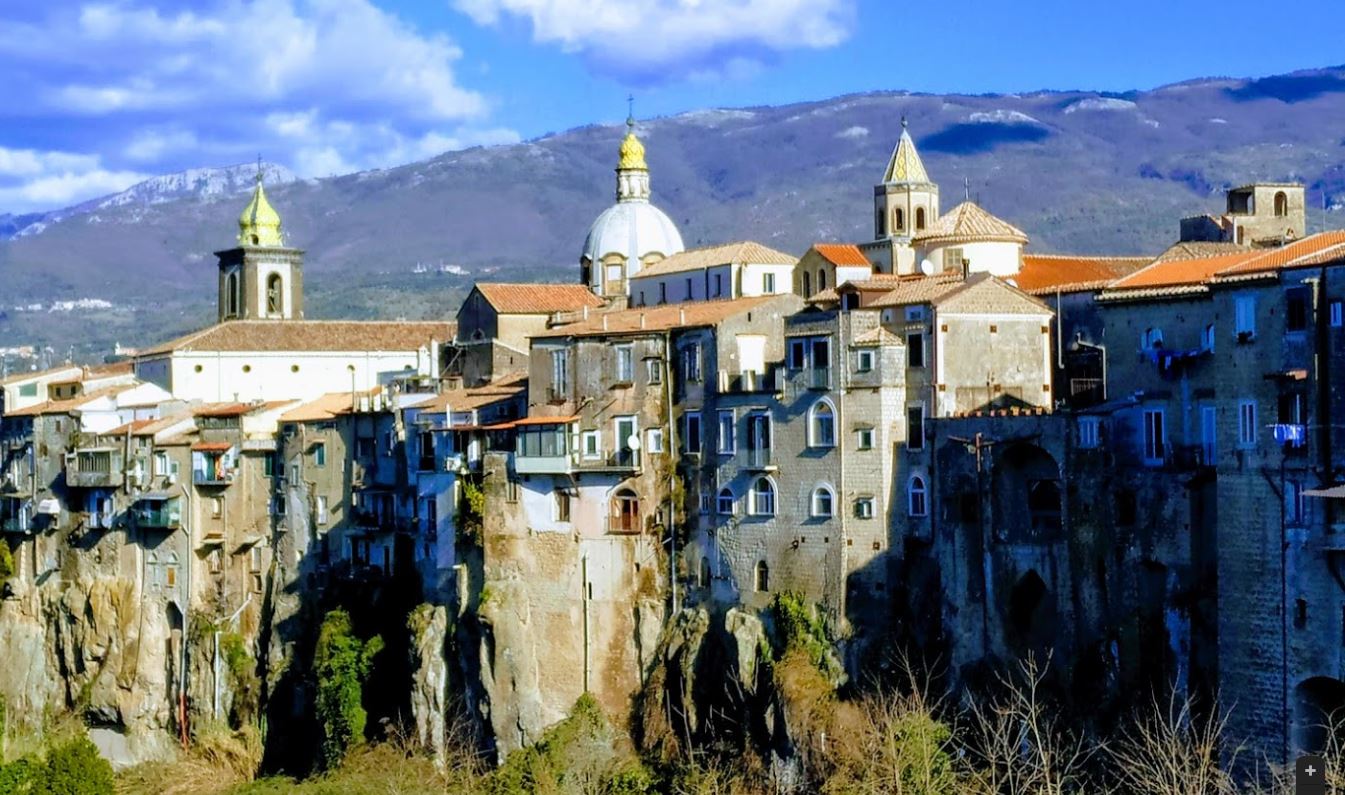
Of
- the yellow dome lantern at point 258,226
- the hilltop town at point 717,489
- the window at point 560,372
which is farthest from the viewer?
the yellow dome lantern at point 258,226

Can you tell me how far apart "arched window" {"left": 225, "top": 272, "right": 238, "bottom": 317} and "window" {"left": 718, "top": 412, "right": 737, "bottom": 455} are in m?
52.5

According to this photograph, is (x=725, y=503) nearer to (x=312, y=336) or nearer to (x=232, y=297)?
(x=312, y=336)

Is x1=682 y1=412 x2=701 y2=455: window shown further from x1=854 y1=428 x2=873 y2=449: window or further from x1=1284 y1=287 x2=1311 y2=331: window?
x1=1284 y1=287 x2=1311 y2=331: window

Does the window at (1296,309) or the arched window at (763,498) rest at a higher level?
the window at (1296,309)

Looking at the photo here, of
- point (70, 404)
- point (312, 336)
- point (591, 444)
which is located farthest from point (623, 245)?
point (591, 444)

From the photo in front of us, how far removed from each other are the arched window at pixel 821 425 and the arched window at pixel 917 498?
8.80ft

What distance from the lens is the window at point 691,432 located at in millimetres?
73188

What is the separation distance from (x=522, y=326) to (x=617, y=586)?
19.6 metres

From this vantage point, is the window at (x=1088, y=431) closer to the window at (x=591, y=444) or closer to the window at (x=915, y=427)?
the window at (x=915, y=427)

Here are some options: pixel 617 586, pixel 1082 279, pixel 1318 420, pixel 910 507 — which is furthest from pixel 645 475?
pixel 1318 420

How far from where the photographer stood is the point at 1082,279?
7762cm

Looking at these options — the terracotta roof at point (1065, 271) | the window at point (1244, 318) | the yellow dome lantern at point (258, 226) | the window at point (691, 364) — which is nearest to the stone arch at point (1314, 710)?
the window at point (1244, 318)

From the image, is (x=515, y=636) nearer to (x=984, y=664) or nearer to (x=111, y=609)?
(x=984, y=664)

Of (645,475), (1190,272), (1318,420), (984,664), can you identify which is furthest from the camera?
(645,475)
